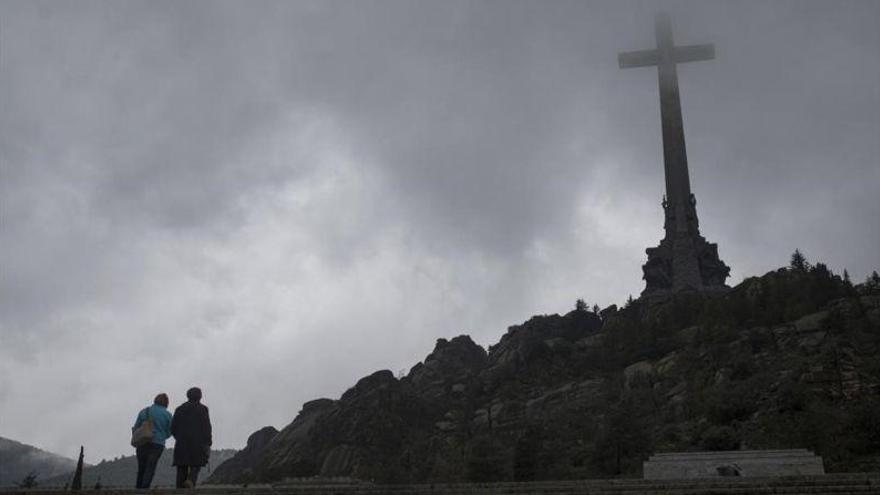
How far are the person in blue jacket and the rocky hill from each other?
17682 mm

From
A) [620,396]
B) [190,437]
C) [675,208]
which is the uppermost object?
[675,208]

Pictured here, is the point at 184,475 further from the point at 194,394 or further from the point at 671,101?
the point at 671,101

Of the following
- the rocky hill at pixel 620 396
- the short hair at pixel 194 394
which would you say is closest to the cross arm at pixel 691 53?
the rocky hill at pixel 620 396

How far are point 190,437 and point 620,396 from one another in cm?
3798

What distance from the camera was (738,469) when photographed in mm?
15703

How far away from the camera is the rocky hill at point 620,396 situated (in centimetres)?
3272

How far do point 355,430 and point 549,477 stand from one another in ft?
79.2

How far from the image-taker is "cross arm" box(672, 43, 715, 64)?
2566 inches

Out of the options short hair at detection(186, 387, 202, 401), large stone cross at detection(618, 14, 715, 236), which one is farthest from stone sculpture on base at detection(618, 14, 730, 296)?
short hair at detection(186, 387, 202, 401)

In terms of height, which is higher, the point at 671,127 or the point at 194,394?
the point at 671,127

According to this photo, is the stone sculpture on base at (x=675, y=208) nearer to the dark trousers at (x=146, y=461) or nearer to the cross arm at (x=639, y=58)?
the cross arm at (x=639, y=58)

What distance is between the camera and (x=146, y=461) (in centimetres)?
1232

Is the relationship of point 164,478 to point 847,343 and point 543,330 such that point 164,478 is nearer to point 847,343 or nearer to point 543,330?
point 543,330

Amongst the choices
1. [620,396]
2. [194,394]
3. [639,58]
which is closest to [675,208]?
[639,58]
